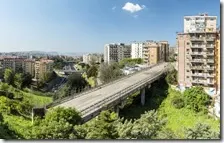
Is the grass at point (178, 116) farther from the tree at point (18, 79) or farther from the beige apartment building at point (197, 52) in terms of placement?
the tree at point (18, 79)

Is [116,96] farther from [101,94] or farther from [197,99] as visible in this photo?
[197,99]

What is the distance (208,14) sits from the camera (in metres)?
5.18

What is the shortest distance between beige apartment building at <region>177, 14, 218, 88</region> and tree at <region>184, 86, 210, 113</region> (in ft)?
0.49

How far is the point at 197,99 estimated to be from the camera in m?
6.86

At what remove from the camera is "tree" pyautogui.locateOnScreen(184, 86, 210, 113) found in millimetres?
6805

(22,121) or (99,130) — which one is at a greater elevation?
(99,130)

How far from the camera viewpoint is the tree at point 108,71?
11570 millimetres

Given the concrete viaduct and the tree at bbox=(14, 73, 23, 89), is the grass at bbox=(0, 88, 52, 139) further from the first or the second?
the concrete viaduct

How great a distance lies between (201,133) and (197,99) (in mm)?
2431

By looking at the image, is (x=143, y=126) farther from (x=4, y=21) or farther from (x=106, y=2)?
(x=4, y=21)

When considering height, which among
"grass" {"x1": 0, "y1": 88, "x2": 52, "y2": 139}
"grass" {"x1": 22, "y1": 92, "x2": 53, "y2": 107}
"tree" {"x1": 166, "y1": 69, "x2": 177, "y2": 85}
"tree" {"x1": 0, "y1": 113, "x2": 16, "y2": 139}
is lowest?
"grass" {"x1": 22, "y1": 92, "x2": 53, "y2": 107}

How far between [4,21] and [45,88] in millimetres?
4465

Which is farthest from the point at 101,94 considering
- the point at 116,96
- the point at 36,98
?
the point at 36,98

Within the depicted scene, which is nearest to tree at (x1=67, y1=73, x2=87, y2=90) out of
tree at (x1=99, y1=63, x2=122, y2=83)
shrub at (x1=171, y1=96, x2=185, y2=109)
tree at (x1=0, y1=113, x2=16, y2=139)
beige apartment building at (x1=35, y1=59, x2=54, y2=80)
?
beige apartment building at (x1=35, y1=59, x2=54, y2=80)
